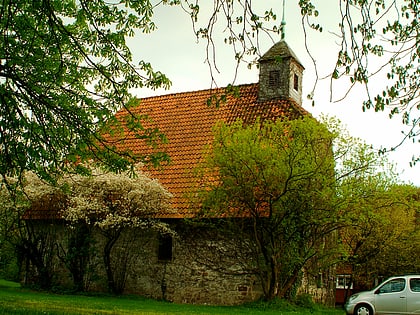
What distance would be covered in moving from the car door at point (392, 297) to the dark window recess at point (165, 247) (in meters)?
7.67

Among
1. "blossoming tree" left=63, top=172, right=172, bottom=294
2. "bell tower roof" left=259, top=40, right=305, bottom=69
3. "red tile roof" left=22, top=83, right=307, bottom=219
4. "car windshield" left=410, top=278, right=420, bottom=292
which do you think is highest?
"bell tower roof" left=259, top=40, right=305, bottom=69

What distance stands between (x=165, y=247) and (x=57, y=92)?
1091 centimetres

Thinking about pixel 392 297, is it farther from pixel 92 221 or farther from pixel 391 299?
pixel 92 221

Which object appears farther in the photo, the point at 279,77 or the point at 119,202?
the point at 279,77

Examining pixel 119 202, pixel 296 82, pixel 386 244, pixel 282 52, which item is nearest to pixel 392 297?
pixel 386 244

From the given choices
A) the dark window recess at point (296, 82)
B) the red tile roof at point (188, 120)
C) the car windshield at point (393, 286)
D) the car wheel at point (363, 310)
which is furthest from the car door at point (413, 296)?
the dark window recess at point (296, 82)

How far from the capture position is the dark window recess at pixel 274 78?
2430 cm

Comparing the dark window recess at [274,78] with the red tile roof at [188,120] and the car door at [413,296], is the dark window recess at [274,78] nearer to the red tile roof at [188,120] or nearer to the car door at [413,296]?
the red tile roof at [188,120]

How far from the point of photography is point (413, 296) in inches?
677

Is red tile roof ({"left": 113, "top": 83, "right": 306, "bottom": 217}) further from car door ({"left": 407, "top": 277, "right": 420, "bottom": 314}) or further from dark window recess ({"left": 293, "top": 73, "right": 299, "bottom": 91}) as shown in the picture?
car door ({"left": 407, "top": 277, "right": 420, "bottom": 314})

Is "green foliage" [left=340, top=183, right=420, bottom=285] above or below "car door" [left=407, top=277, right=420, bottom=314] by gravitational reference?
above

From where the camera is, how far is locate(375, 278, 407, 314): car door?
1734 cm

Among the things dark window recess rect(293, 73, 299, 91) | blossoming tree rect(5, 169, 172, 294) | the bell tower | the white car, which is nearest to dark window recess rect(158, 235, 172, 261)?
blossoming tree rect(5, 169, 172, 294)

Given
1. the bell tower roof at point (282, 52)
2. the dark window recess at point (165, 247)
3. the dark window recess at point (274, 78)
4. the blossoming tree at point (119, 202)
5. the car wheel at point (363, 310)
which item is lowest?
the car wheel at point (363, 310)
